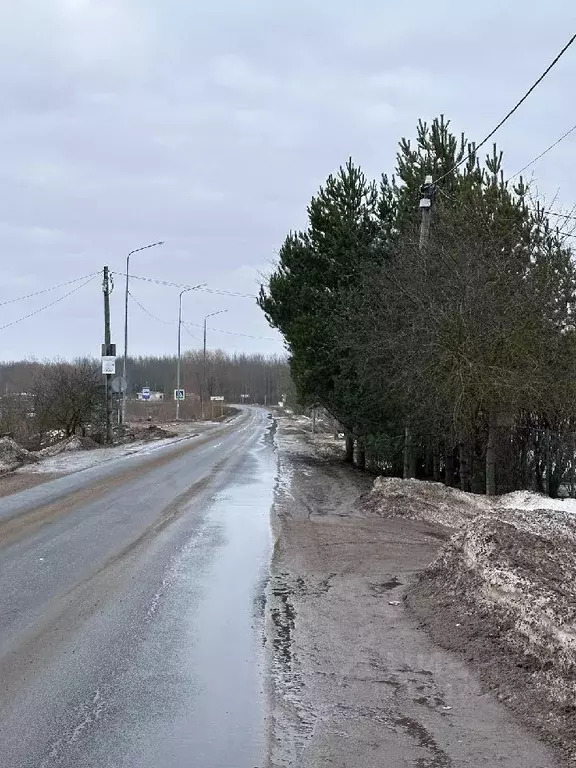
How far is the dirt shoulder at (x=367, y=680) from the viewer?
13.7ft

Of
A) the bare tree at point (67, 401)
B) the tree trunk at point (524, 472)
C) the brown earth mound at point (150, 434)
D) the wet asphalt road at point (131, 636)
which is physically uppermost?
the bare tree at point (67, 401)

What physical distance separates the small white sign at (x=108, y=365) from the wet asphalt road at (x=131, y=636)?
1939 centimetres

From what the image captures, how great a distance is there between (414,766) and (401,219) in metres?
18.5

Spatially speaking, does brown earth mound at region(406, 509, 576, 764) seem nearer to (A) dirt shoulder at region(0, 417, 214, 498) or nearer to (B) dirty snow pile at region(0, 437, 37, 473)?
(A) dirt shoulder at region(0, 417, 214, 498)

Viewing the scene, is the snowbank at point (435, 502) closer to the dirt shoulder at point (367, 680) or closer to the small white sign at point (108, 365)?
the dirt shoulder at point (367, 680)

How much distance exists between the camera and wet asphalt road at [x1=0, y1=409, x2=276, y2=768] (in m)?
4.28

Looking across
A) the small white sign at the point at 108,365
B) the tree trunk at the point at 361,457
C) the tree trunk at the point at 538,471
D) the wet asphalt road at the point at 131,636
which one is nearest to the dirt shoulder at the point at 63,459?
the small white sign at the point at 108,365

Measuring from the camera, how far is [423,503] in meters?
13.7

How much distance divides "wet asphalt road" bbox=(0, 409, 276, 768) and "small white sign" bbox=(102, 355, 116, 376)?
1939 cm

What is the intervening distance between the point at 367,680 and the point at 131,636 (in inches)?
78.0

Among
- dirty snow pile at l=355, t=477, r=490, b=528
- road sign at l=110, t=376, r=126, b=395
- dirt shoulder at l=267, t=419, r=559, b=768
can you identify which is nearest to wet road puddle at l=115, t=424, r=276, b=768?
dirt shoulder at l=267, t=419, r=559, b=768

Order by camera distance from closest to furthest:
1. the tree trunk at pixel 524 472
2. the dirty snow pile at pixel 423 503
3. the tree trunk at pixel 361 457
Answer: the dirty snow pile at pixel 423 503 < the tree trunk at pixel 524 472 < the tree trunk at pixel 361 457

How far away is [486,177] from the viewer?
1728cm

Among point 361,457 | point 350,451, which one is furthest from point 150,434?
point 361,457
